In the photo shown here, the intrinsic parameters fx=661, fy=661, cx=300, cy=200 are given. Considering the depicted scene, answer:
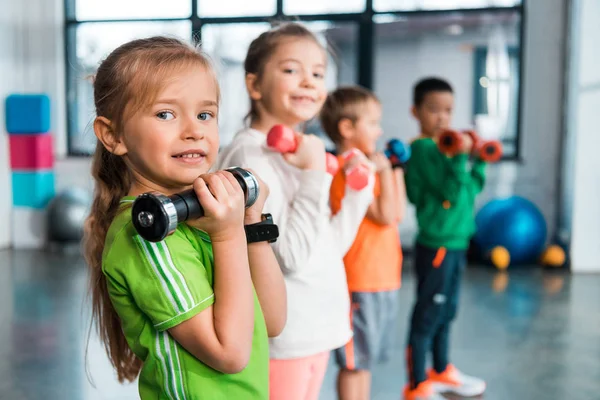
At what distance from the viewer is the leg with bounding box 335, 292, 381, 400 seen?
1908 mm

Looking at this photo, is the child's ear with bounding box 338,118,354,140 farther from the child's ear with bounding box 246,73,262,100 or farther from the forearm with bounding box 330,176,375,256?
the child's ear with bounding box 246,73,262,100

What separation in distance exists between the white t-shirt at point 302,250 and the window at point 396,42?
4.06m

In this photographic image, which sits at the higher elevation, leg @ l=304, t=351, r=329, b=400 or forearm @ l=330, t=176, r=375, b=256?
forearm @ l=330, t=176, r=375, b=256

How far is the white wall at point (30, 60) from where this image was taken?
5.64 meters

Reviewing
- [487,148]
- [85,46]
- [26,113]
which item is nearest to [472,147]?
[487,148]

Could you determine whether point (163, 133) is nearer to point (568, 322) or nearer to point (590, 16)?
point (568, 322)

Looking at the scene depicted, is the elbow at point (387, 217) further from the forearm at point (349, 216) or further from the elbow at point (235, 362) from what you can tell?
the elbow at point (235, 362)

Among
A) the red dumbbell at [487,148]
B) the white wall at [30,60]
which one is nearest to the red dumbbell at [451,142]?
the red dumbbell at [487,148]

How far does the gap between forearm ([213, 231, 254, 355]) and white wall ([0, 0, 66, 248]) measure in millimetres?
5301

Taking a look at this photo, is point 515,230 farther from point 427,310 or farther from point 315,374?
point 315,374

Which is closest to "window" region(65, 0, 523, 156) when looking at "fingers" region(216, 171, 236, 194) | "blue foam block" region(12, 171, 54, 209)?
"blue foam block" region(12, 171, 54, 209)

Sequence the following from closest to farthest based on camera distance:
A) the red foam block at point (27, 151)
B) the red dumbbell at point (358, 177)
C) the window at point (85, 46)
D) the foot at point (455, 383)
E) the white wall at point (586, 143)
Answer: the red dumbbell at point (358, 177) → the foot at point (455, 383) → the white wall at point (586, 143) → the red foam block at point (27, 151) → the window at point (85, 46)

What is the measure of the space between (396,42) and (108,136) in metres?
4.90

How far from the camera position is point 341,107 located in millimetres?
2029
